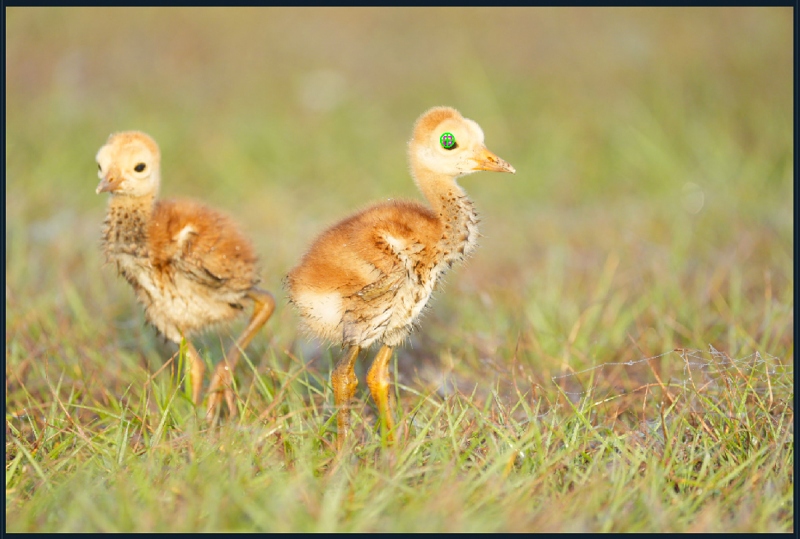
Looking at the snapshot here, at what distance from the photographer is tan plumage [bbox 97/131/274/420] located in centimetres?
332

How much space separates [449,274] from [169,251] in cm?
204

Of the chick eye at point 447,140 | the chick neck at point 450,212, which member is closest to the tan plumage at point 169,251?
the chick neck at point 450,212

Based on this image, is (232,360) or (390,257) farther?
(232,360)

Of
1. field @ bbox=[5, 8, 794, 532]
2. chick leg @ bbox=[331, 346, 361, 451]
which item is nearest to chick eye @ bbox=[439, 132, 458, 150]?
field @ bbox=[5, 8, 794, 532]

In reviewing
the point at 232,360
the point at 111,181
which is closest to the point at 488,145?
the point at 232,360

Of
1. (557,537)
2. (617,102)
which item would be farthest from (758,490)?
(617,102)

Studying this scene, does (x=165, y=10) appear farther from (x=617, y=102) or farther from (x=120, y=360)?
(x=120, y=360)

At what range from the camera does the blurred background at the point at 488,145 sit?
169 inches

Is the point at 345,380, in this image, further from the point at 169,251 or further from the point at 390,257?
the point at 169,251

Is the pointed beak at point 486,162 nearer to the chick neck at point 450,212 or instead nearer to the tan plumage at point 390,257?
the tan plumage at point 390,257

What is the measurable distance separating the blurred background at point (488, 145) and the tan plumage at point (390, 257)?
426 millimetres

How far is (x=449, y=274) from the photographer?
16.4 ft

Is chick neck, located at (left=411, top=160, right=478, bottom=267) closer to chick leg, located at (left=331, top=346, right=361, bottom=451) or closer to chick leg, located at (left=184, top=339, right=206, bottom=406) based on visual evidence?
chick leg, located at (left=331, top=346, right=361, bottom=451)

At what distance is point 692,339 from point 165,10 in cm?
698
